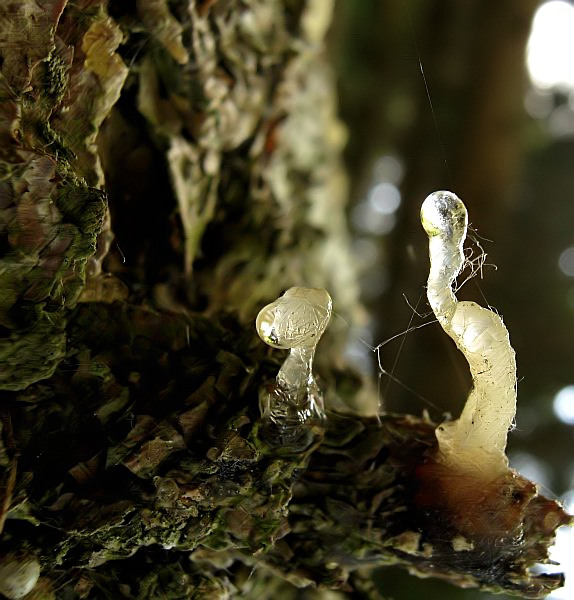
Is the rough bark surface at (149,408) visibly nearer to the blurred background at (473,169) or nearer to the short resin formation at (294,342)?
the short resin formation at (294,342)

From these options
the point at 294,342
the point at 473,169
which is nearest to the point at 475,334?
the point at 294,342

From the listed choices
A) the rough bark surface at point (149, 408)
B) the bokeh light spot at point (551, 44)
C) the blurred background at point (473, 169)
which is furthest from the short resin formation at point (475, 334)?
the bokeh light spot at point (551, 44)

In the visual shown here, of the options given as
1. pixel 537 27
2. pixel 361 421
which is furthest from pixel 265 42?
pixel 537 27

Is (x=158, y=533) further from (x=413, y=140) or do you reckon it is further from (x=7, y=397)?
(x=413, y=140)

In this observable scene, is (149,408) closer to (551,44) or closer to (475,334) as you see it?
(475,334)

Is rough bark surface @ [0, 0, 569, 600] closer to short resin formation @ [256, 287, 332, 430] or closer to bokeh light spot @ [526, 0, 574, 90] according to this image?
short resin formation @ [256, 287, 332, 430]

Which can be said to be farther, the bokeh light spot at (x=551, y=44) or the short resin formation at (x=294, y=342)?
the bokeh light spot at (x=551, y=44)
